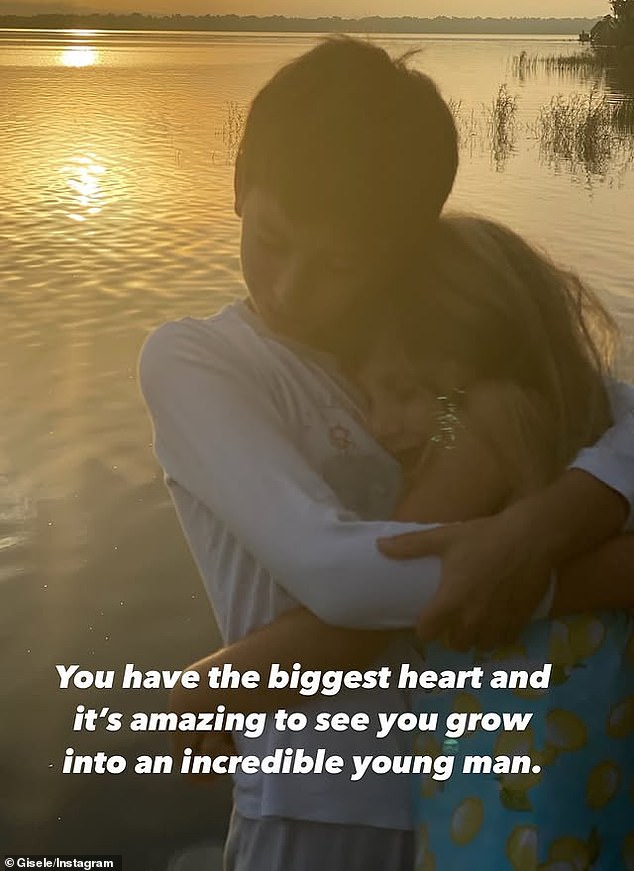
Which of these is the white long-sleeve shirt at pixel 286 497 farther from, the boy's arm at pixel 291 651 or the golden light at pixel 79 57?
the golden light at pixel 79 57

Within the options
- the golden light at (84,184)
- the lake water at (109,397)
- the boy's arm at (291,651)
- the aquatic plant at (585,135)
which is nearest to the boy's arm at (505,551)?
the boy's arm at (291,651)

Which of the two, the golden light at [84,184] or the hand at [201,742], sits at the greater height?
the hand at [201,742]

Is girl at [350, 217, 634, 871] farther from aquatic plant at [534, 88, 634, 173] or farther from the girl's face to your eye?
aquatic plant at [534, 88, 634, 173]

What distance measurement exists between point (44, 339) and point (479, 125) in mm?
18861

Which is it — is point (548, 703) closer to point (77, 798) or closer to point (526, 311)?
point (526, 311)

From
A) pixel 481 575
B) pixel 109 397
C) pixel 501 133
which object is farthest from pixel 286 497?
pixel 501 133

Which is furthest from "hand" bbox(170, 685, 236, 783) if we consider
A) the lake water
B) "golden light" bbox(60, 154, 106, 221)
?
"golden light" bbox(60, 154, 106, 221)

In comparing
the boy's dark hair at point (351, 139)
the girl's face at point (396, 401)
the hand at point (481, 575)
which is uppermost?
the boy's dark hair at point (351, 139)

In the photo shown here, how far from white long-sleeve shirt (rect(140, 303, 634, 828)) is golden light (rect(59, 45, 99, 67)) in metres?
56.0

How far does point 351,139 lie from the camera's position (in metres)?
1.51

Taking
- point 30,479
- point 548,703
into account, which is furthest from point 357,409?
point 30,479

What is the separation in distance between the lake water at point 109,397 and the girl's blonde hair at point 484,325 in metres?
0.31

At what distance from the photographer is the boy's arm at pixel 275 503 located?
55.6 inches

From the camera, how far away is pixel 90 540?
5.95m
